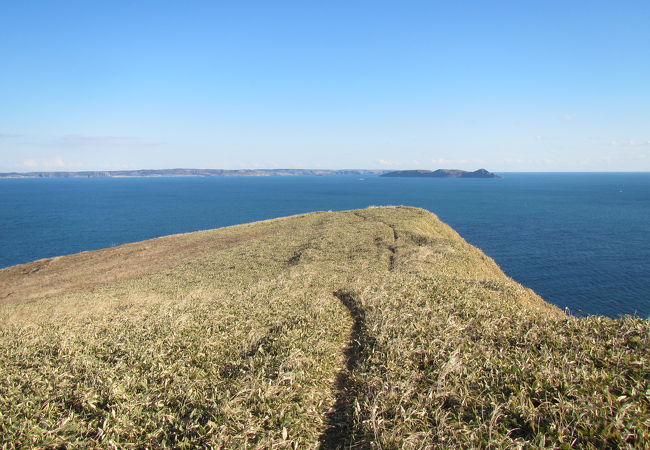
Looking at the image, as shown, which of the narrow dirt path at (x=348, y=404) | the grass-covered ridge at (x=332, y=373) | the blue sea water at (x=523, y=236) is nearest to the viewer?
the grass-covered ridge at (x=332, y=373)

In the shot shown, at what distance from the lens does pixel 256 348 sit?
11625mm

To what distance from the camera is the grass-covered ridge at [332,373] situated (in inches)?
283

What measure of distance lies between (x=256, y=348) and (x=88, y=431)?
5019mm

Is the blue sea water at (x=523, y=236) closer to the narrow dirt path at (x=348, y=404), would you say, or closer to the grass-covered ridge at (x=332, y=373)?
the grass-covered ridge at (x=332, y=373)

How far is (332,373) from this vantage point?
34.3ft

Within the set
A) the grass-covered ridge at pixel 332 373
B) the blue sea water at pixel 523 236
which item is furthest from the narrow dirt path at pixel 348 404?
the blue sea water at pixel 523 236

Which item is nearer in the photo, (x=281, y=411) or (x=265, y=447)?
(x=265, y=447)

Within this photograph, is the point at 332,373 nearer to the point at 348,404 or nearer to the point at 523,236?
the point at 348,404

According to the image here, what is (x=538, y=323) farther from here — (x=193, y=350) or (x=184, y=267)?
(x=184, y=267)

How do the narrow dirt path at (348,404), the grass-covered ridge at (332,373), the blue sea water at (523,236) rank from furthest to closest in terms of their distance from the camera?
the blue sea water at (523,236), the narrow dirt path at (348,404), the grass-covered ridge at (332,373)

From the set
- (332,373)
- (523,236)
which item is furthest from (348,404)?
(523,236)

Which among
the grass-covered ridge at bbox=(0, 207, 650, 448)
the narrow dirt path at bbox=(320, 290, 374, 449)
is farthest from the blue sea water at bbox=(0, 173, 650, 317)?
the narrow dirt path at bbox=(320, 290, 374, 449)

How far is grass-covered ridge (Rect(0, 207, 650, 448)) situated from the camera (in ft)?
23.6

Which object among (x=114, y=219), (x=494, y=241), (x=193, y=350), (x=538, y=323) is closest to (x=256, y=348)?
(x=193, y=350)
